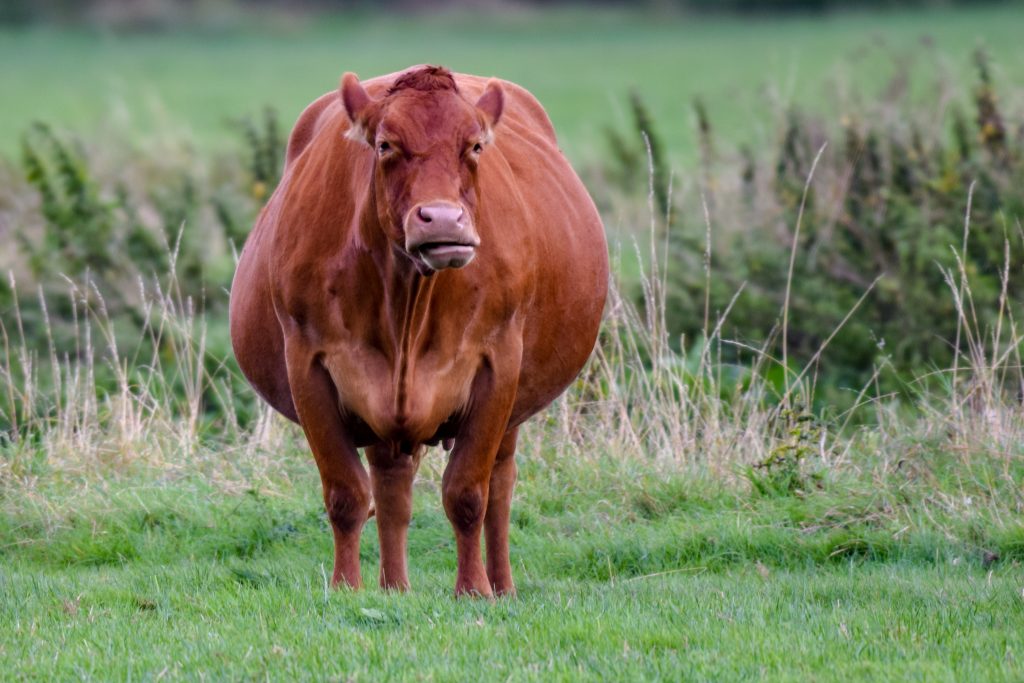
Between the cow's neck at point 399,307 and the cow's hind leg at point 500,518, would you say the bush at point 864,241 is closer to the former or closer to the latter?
the cow's hind leg at point 500,518

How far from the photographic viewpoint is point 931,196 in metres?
12.8

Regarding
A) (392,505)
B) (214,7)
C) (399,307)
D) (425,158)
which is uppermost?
(425,158)

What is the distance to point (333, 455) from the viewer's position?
20.3 feet

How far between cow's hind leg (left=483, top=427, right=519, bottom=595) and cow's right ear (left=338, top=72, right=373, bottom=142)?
169cm

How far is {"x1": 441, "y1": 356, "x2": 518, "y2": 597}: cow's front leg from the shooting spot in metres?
6.15

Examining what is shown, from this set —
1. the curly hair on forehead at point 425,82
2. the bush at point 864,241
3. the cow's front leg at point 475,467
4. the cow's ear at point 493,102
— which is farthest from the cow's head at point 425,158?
the bush at point 864,241

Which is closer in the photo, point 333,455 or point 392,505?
point 333,455

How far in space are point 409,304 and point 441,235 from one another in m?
0.69

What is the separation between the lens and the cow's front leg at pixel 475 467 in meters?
6.15

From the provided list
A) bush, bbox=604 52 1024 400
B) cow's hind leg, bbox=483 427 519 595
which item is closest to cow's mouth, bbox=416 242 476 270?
cow's hind leg, bbox=483 427 519 595

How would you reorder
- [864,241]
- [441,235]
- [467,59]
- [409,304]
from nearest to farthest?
[441,235] < [409,304] < [864,241] < [467,59]

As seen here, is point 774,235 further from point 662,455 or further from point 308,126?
point 308,126

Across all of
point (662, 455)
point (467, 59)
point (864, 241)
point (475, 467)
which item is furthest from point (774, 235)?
point (467, 59)

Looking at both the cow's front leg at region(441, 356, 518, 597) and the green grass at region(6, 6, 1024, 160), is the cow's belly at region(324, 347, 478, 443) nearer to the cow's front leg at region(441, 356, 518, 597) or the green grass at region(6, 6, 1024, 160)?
the cow's front leg at region(441, 356, 518, 597)
